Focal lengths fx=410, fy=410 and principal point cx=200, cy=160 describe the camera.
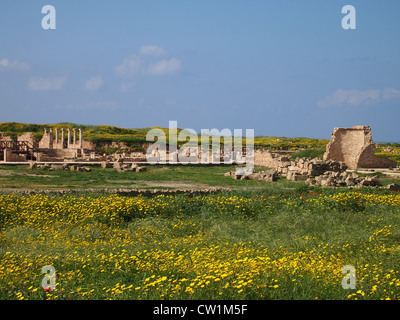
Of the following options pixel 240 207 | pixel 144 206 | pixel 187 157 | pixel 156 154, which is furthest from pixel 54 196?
pixel 156 154

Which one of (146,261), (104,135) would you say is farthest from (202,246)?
(104,135)

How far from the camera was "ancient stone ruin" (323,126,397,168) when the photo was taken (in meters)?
30.0

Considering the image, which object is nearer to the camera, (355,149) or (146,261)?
(146,261)

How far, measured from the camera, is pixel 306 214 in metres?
11.2

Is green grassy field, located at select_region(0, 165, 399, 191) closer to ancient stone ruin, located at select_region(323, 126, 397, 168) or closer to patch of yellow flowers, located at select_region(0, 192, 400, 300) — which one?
patch of yellow flowers, located at select_region(0, 192, 400, 300)

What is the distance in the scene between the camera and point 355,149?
30.9 meters

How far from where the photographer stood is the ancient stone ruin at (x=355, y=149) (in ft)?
98.5

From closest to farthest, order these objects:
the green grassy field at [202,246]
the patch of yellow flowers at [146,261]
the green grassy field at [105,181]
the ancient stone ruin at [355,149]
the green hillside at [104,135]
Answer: the patch of yellow flowers at [146,261]
the green grassy field at [202,246]
the green grassy field at [105,181]
the ancient stone ruin at [355,149]
the green hillside at [104,135]

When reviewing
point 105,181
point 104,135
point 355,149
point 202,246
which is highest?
point 104,135

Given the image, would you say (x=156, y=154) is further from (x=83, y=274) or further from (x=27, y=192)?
(x=83, y=274)

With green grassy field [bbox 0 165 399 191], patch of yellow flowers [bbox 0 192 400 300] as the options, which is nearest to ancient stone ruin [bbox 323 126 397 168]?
green grassy field [bbox 0 165 399 191]

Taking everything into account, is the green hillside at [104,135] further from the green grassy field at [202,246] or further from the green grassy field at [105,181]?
the green grassy field at [202,246]

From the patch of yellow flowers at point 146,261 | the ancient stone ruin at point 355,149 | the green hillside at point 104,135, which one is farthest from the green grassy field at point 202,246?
the green hillside at point 104,135

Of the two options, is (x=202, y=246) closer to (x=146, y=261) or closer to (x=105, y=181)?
(x=146, y=261)
